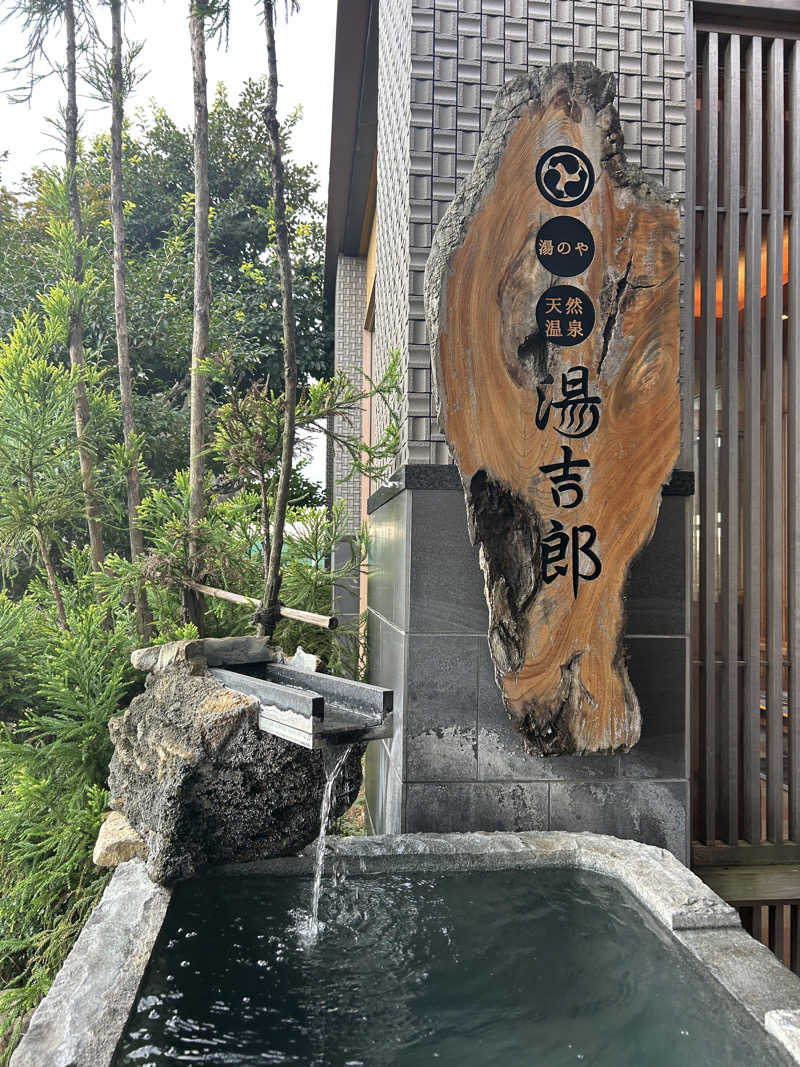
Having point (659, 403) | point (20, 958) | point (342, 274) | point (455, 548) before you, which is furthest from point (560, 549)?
point (342, 274)

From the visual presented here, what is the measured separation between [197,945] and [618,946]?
997 mm

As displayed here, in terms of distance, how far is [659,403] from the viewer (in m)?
2.50

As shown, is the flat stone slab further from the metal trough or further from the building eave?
the building eave

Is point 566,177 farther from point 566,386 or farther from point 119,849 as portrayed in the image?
point 119,849

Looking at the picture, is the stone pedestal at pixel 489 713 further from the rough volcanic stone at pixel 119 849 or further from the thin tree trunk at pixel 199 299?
the thin tree trunk at pixel 199 299

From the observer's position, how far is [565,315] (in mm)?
2510

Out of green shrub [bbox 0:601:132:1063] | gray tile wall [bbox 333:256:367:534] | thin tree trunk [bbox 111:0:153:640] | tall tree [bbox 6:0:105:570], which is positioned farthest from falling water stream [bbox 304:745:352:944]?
gray tile wall [bbox 333:256:367:534]

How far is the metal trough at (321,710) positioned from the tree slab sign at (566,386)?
527mm

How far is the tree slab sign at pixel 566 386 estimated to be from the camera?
2.46m

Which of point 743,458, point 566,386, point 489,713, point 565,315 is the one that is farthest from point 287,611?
point 743,458

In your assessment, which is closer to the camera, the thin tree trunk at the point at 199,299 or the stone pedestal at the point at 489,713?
the stone pedestal at the point at 489,713

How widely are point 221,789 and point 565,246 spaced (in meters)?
2.02

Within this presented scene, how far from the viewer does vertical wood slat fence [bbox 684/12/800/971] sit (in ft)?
9.78

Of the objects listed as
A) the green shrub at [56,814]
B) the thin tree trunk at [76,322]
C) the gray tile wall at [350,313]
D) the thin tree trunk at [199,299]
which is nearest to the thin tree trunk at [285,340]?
the thin tree trunk at [199,299]
